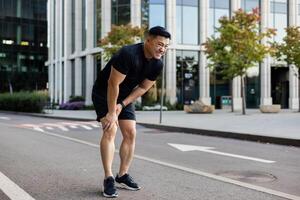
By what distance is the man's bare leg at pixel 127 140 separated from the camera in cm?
507

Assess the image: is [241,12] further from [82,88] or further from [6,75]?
[6,75]

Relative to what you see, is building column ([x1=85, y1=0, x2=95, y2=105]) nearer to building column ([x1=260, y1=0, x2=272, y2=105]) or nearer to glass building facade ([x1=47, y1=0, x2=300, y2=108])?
glass building facade ([x1=47, y1=0, x2=300, y2=108])

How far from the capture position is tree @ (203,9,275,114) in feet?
83.2

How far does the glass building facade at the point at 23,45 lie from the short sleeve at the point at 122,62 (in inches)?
2630

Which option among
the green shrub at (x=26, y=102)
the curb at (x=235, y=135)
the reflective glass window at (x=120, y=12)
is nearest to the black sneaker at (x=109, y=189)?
the curb at (x=235, y=135)

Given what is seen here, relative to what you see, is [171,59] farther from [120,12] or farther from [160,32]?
[160,32]

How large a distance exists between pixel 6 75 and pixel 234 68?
172 ft

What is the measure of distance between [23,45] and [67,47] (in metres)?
28.1

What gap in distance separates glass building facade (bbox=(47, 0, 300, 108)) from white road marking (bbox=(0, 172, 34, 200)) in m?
30.3

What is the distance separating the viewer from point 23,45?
7362 cm

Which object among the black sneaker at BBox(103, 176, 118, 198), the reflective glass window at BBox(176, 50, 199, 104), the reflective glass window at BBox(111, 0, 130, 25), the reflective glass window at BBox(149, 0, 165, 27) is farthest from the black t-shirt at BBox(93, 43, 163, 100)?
the reflective glass window at BBox(111, 0, 130, 25)

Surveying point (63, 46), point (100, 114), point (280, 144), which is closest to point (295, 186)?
point (100, 114)

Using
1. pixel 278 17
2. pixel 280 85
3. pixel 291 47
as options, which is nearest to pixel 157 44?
pixel 291 47

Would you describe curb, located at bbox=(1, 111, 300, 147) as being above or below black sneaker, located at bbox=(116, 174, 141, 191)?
below
